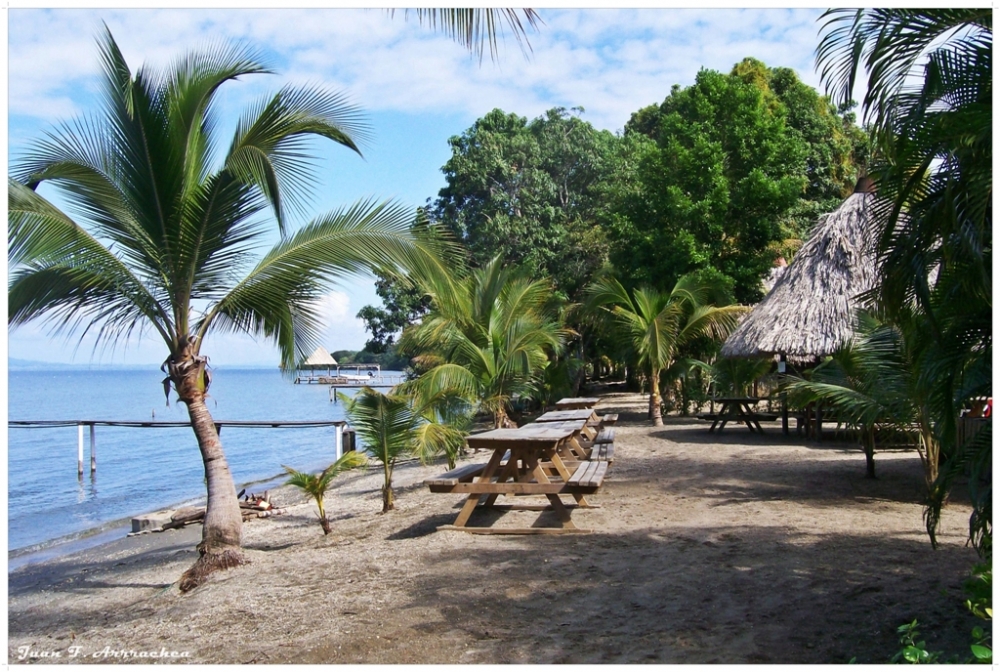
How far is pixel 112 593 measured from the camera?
7957mm

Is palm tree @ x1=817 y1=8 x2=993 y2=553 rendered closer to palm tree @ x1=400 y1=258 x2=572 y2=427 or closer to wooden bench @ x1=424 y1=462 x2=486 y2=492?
wooden bench @ x1=424 y1=462 x2=486 y2=492

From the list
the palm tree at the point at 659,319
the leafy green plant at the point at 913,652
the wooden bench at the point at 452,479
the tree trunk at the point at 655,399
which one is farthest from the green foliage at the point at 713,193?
the leafy green plant at the point at 913,652

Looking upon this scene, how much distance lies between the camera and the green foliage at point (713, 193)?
18516 mm

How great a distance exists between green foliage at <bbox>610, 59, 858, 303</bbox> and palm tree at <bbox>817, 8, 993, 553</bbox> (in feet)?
47.4

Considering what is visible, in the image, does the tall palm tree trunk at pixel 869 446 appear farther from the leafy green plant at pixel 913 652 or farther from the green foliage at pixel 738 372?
the green foliage at pixel 738 372

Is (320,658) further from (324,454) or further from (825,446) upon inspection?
(324,454)

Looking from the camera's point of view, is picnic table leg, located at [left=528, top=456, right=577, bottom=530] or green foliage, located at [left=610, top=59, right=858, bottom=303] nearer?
picnic table leg, located at [left=528, top=456, right=577, bottom=530]

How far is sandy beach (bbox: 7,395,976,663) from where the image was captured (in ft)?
13.1

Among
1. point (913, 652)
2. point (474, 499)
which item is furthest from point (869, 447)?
point (913, 652)

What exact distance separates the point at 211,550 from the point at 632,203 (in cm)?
1508

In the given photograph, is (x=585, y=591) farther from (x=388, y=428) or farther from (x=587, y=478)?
(x=388, y=428)

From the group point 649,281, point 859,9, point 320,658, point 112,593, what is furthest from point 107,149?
point 649,281

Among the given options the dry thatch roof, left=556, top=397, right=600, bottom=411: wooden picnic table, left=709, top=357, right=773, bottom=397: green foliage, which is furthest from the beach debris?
left=709, top=357, right=773, bottom=397: green foliage

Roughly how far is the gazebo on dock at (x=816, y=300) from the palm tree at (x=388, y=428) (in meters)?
7.26
